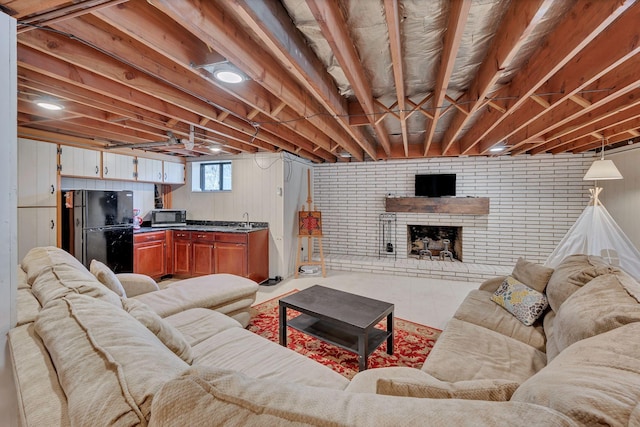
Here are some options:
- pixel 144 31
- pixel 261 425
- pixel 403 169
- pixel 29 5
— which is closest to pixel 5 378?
pixel 261 425

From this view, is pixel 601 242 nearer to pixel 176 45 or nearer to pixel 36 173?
pixel 176 45

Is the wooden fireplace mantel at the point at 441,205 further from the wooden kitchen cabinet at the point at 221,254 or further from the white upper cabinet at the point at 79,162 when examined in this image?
the white upper cabinet at the point at 79,162

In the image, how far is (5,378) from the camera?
1.10 metres

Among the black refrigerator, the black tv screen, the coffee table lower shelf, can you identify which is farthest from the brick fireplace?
the black refrigerator

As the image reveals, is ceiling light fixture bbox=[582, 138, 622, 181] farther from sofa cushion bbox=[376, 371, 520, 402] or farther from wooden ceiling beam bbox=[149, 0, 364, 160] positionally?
sofa cushion bbox=[376, 371, 520, 402]

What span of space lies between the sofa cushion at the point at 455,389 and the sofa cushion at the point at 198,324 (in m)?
1.42

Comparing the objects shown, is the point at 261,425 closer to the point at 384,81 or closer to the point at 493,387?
the point at 493,387

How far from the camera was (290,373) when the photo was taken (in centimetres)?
154

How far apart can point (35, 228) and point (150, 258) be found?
1.47m

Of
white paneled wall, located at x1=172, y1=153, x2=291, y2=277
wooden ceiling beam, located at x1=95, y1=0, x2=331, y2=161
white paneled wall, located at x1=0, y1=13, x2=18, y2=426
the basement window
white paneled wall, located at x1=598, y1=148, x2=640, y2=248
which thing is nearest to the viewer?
white paneled wall, located at x1=0, y1=13, x2=18, y2=426

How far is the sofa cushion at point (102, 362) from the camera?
669 mm

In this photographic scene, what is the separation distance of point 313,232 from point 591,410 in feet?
15.3

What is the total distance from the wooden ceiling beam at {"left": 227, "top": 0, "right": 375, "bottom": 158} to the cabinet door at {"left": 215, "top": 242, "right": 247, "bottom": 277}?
2.89 meters

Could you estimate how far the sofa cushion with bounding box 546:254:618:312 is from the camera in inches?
75.9
